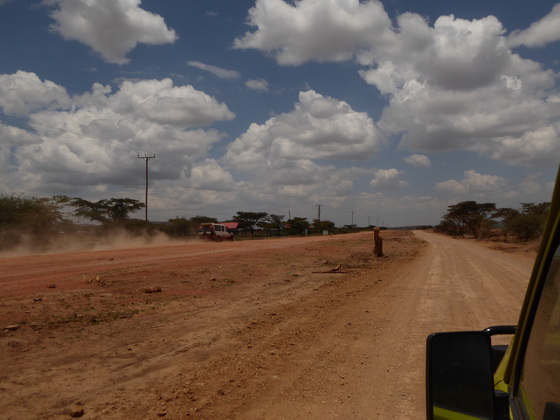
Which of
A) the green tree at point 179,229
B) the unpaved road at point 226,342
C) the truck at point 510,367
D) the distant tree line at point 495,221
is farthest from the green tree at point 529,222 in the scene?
the truck at point 510,367

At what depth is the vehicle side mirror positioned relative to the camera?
1.68m

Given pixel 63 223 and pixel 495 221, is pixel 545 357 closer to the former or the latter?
pixel 63 223

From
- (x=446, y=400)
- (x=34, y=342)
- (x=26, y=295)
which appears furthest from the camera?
(x=26, y=295)

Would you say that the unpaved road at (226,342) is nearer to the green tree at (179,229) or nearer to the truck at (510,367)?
the truck at (510,367)

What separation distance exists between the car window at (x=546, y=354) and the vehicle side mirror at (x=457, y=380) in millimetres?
150


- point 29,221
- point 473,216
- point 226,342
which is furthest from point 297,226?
A: point 226,342

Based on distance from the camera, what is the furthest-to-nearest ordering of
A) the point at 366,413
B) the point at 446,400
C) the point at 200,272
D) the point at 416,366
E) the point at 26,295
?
the point at 200,272
the point at 26,295
the point at 416,366
the point at 366,413
the point at 446,400

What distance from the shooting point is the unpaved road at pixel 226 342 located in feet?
14.5

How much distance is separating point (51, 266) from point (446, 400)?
17.7 metres

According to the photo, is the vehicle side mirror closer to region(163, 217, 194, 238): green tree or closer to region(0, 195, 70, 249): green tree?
region(0, 195, 70, 249): green tree

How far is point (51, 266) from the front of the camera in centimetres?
1652

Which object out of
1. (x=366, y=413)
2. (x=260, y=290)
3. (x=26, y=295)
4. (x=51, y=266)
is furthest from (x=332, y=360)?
(x=51, y=266)

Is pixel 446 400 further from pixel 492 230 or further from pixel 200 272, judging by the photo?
pixel 492 230

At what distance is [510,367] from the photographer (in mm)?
1785
